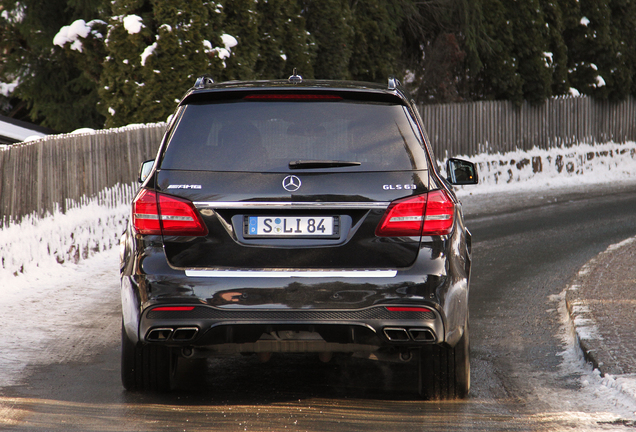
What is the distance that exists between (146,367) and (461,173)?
8.43 ft

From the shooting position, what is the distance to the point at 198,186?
4.75m

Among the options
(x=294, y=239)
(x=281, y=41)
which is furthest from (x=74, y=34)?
(x=294, y=239)

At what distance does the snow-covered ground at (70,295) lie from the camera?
5391 millimetres

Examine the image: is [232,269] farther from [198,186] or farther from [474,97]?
[474,97]

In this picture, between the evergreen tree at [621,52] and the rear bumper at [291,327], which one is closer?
the rear bumper at [291,327]

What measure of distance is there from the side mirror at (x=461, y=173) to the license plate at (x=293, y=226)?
1.75 m

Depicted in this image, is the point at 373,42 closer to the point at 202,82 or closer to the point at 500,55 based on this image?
the point at 500,55

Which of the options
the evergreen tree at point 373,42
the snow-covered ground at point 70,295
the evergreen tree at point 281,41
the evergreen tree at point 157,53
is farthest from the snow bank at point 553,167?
the snow-covered ground at point 70,295

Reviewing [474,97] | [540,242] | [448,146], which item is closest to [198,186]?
[540,242]

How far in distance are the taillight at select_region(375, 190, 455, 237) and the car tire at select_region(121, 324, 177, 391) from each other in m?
1.58

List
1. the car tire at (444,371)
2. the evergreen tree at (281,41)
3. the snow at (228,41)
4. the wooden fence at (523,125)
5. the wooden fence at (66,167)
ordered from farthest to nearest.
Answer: the wooden fence at (523,125) → the evergreen tree at (281,41) → the snow at (228,41) → the wooden fence at (66,167) → the car tire at (444,371)

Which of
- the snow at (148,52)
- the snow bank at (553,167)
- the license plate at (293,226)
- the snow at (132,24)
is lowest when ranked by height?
the snow bank at (553,167)

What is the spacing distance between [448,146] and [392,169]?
17045 mm

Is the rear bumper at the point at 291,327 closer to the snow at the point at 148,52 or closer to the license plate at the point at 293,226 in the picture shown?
the license plate at the point at 293,226
